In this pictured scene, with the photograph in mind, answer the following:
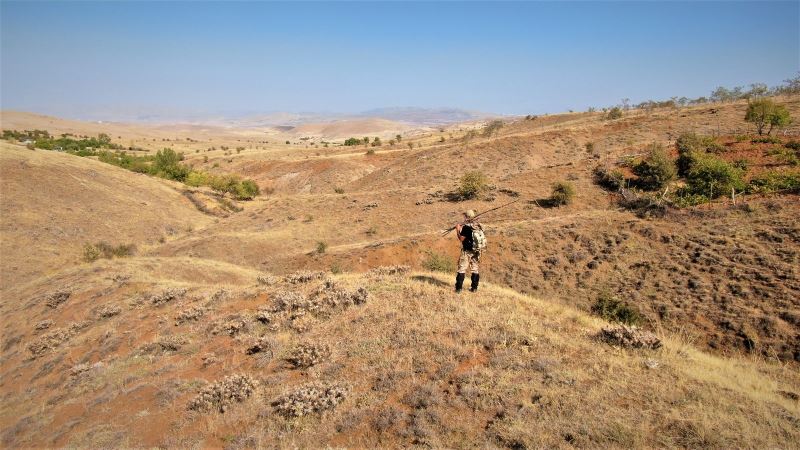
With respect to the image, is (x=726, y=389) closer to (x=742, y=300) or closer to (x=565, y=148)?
(x=742, y=300)

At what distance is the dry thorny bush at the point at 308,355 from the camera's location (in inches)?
336

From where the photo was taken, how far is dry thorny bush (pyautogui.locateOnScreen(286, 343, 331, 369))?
8.54 meters

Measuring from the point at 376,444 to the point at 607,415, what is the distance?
3.17 m

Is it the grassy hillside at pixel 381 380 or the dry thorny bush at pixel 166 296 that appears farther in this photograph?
the dry thorny bush at pixel 166 296

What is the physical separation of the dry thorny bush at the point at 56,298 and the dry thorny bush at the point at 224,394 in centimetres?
1269

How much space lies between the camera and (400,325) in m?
9.47

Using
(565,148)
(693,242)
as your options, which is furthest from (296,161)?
(693,242)

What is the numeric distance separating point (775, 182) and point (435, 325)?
19.8 metres

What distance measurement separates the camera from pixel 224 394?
25.5 feet

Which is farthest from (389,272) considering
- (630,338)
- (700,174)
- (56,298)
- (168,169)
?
(168,169)

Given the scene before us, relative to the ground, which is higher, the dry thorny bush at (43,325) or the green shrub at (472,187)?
the green shrub at (472,187)

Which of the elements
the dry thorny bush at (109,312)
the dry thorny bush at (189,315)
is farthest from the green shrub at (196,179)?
the dry thorny bush at (189,315)

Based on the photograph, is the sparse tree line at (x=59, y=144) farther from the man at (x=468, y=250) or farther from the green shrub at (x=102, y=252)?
the man at (x=468, y=250)

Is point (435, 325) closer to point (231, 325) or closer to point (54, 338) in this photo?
point (231, 325)
